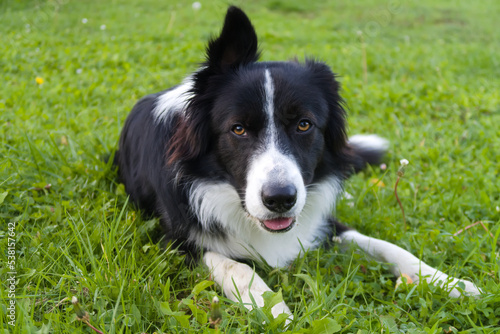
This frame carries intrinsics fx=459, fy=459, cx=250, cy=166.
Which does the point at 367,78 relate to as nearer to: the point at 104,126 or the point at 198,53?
the point at 198,53

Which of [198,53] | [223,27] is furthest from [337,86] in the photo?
[198,53]

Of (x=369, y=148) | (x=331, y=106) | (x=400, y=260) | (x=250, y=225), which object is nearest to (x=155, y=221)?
(x=250, y=225)

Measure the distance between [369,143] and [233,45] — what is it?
2.03 meters

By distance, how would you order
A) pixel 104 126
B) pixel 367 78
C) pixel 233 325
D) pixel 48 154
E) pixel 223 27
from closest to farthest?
pixel 233 325 → pixel 223 27 → pixel 48 154 → pixel 104 126 → pixel 367 78

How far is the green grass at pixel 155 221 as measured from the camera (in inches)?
88.7

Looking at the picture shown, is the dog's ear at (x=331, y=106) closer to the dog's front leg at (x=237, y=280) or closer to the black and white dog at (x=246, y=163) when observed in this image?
the black and white dog at (x=246, y=163)

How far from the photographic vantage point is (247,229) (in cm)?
292

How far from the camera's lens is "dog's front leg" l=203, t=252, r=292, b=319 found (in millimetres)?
2372

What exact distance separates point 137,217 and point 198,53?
434 centimetres

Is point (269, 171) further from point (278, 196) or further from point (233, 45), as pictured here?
point (233, 45)

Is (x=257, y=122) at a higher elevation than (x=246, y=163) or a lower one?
higher

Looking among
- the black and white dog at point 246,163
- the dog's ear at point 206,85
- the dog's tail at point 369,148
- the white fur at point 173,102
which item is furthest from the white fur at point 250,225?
the dog's tail at point 369,148

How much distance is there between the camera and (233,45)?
277 centimetres

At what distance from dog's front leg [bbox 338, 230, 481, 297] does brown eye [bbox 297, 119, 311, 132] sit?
822 millimetres
